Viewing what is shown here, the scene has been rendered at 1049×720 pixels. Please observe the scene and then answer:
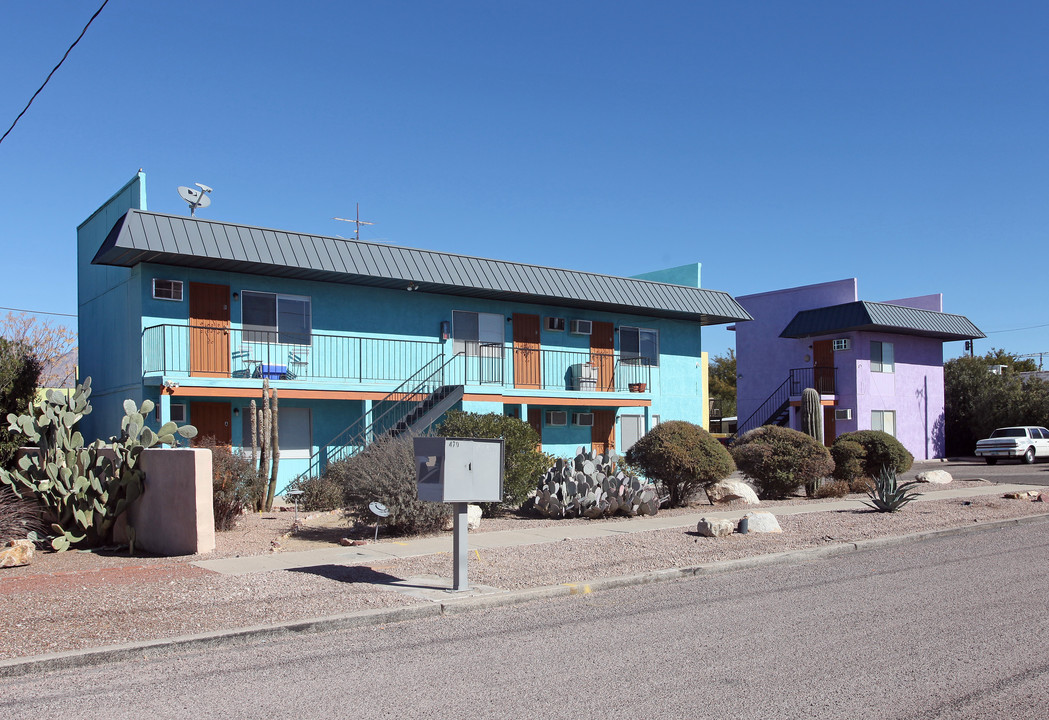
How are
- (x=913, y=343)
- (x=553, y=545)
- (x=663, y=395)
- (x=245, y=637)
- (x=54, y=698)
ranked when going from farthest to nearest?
(x=913, y=343)
(x=663, y=395)
(x=553, y=545)
(x=245, y=637)
(x=54, y=698)

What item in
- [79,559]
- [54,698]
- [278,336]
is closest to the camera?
[54,698]

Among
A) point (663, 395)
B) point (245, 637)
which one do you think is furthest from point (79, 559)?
point (663, 395)

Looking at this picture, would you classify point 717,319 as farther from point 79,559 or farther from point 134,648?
point 134,648

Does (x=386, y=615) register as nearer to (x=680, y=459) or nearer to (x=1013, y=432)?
(x=680, y=459)

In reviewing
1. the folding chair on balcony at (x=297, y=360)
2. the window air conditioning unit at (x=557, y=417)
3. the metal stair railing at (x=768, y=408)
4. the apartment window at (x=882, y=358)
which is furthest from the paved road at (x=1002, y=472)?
the folding chair on balcony at (x=297, y=360)

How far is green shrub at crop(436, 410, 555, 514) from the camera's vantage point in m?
15.9

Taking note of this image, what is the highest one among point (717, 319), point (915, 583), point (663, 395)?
point (717, 319)

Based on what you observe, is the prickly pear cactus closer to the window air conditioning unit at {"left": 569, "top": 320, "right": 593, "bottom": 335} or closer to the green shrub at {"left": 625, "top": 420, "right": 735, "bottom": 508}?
the green shrub at {"left": 625, "top": 420, "right": 735, "bottom": 508}

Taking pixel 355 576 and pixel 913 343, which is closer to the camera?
pixel 355 576

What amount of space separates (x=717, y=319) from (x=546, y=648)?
73.9ft

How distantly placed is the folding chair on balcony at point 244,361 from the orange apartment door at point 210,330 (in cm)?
26

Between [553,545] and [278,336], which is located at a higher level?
[278,336]

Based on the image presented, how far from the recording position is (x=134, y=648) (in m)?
6.86

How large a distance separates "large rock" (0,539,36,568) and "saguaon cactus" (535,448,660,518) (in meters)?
7.84
